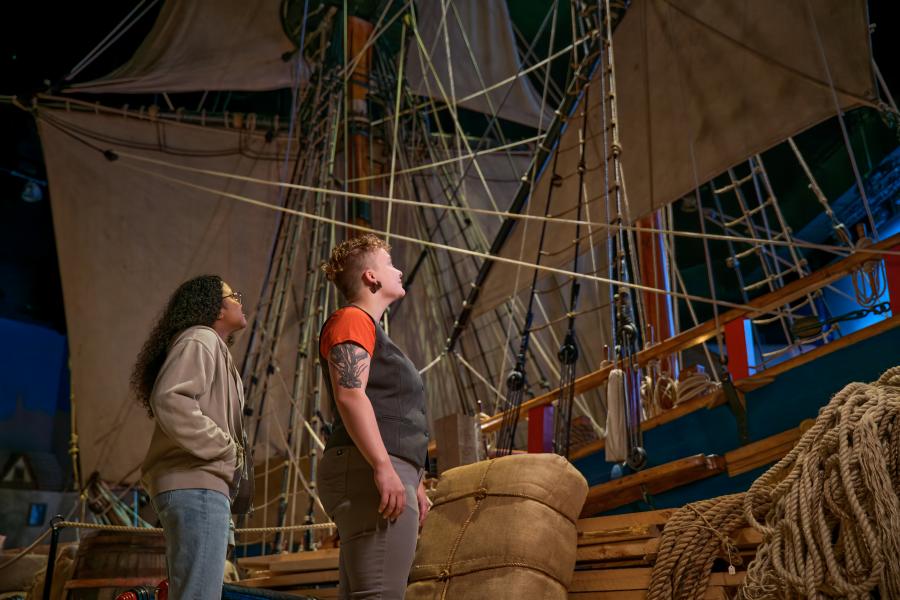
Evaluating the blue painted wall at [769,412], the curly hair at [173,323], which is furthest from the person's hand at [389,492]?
the blue painted wall at [769,412]

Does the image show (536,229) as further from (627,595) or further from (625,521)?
(627,595)

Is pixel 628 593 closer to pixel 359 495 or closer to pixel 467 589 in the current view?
pixel 467 589

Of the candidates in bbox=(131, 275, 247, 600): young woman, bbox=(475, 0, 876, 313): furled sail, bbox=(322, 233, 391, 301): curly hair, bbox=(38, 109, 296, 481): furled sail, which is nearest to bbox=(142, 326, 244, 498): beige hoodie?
bbox=(131, 275, 247, 600): young woman

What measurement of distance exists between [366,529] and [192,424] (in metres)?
0.39

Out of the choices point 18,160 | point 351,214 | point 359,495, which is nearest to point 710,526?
point 359,495

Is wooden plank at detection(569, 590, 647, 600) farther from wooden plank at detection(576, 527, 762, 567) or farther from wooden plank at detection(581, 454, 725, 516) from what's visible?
wooden plank at detection(581, 454, 725, 516)

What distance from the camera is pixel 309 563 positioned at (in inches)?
124

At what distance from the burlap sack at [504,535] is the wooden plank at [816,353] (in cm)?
68

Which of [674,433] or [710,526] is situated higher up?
[674,433]

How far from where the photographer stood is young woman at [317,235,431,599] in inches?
64.2

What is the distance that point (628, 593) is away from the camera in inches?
86.7

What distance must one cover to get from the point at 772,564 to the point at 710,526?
0.70 feet

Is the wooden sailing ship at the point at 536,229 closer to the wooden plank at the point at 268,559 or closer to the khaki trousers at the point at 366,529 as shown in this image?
the wooden plank at the point at 268,559

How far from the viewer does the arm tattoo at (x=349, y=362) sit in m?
1.68
